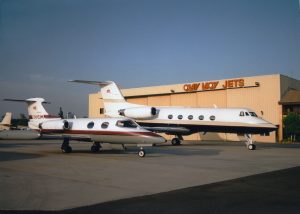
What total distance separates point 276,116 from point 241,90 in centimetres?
501

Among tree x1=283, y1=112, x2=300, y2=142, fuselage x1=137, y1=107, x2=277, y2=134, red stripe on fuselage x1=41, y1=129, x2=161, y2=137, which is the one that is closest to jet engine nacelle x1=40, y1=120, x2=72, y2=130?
red stripe on fuselage x1=41, y1=129, x2=161, y2=137

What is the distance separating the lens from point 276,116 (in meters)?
36.7

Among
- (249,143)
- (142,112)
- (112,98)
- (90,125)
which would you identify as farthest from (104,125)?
(112,98)

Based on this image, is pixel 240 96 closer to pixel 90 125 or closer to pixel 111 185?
pixel 90 125

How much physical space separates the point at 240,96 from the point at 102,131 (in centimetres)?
2449

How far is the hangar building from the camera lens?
36.8m

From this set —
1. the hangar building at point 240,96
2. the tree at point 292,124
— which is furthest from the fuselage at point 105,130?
the tree at point 292,124

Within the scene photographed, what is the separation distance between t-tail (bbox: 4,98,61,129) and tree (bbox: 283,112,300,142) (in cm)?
2436

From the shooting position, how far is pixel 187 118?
1141 inches

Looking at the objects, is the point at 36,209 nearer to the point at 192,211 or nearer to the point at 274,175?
the point at 192,211

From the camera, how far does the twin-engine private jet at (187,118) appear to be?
25.1 m

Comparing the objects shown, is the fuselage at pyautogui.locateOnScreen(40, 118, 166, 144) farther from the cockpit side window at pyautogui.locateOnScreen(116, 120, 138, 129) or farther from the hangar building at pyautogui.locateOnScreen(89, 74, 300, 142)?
the hangar building at pyautogui.locateOnScreen(89, 74, 300, 142)

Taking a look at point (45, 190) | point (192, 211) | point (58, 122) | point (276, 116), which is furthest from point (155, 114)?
point (192, 211)

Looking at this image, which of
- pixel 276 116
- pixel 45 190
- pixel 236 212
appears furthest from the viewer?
pixel 276 116
